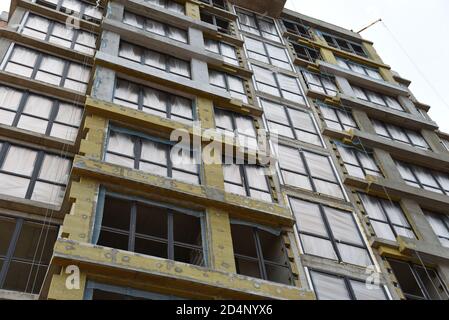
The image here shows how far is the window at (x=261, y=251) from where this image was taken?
553 inches

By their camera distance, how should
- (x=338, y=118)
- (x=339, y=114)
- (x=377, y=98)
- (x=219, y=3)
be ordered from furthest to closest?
(x=219, y=3), (x=377, y=98), (x=339, y=114), (x=338, y=118)

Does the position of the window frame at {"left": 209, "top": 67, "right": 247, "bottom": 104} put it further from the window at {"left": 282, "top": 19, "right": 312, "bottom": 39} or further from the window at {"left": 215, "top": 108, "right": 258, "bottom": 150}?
the window at {"left": 282, "top": 19, "right": 312, "bottom": 39}

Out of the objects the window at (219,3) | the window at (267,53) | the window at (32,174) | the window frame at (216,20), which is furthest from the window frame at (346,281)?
the window at (219,3)

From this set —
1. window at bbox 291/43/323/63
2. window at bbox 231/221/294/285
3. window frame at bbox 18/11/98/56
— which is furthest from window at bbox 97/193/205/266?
window at bbox 291/43/323/63

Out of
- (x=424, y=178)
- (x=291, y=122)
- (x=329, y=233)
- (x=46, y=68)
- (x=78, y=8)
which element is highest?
(x=78, y=8)

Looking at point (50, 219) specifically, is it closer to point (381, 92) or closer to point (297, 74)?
point (297, 74)

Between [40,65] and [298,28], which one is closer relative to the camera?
[40,65]

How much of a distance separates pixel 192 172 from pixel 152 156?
1354 millimetres

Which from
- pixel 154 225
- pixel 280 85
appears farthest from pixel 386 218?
pixel 154 225

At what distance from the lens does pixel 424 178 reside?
855 inches

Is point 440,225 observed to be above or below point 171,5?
below

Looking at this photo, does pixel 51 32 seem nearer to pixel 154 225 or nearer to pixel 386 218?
pixel 154 225

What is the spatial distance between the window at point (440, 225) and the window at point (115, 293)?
1213 centimetres

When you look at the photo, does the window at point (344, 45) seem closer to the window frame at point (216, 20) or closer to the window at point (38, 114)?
the window frame at point (216, 20)
